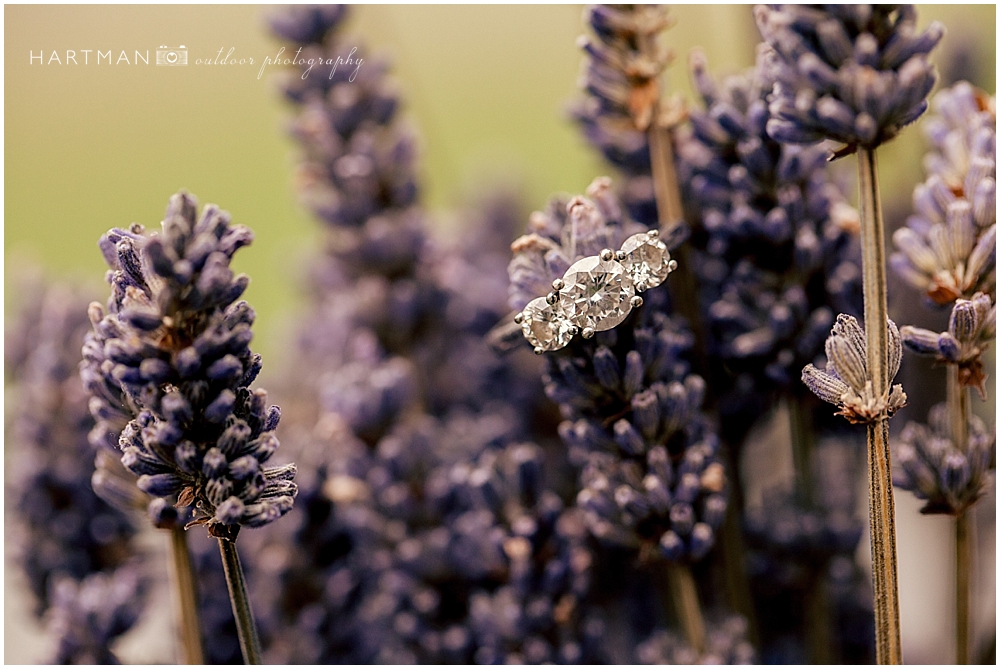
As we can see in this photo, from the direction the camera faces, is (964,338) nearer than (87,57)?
Yes

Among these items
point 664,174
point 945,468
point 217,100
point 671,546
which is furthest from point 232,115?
point 945,468

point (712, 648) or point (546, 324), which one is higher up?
point (546, 324)

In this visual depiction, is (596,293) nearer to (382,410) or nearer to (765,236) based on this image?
(765,236)

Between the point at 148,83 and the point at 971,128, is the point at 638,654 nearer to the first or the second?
the point at 971,128

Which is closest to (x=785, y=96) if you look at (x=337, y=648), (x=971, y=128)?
(x=971, y=128)

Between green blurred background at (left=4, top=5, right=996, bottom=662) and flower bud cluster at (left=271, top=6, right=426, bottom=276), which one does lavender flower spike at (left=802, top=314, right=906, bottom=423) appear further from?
flower bud cluster at (left=271, top=6, right=426, bottom=276)

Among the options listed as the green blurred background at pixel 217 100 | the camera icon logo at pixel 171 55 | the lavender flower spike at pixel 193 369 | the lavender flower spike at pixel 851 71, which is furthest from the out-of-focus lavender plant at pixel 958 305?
the camera icon logo at pixel 171 55

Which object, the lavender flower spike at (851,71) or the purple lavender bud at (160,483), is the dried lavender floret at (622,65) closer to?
the lavender flower spike at (851,71)
